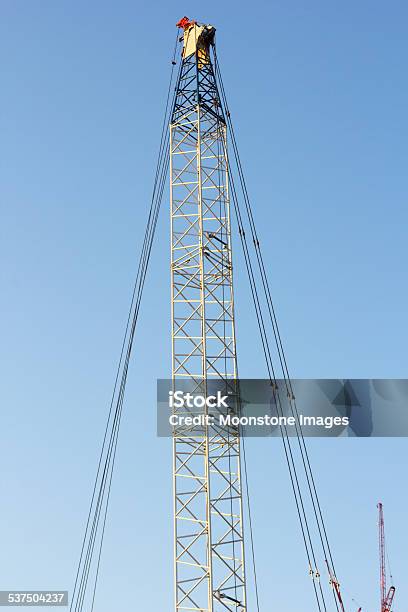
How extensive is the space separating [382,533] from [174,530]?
322 ft

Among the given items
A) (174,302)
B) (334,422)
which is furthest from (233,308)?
(334,422)

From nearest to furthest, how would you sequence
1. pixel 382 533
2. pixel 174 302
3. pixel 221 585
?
1. pixel 221 585
2. pixel 174 302
3. pixel 382 533

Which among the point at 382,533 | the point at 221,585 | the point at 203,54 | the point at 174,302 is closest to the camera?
the point at 221,585

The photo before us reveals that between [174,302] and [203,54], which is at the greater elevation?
[203,54]

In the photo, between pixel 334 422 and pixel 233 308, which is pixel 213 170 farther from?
pixel 334 422

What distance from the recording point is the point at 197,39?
5425 cm

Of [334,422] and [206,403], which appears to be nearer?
[206,403]

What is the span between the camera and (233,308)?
51.5m

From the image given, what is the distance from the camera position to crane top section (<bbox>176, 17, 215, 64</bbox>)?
54.3m

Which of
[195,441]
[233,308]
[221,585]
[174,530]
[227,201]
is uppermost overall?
[227,201]

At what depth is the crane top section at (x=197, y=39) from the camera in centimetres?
5434

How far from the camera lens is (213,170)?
53.2 m

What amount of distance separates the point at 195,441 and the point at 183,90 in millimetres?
23105

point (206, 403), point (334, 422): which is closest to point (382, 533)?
point (334, 422)
